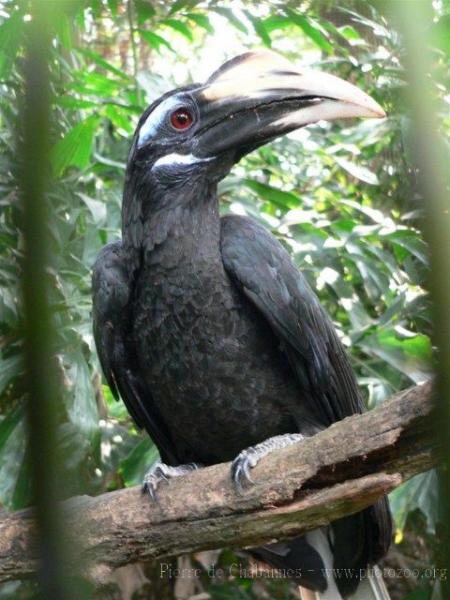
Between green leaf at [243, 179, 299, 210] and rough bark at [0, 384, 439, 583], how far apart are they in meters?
1.64

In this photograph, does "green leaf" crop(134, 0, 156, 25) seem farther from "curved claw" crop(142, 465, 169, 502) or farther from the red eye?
"curved claw" crop(142, 465, 169, 502)

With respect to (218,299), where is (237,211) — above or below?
above

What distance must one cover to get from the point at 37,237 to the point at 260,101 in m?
1.90

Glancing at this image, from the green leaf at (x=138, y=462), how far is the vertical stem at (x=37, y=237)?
2490mm

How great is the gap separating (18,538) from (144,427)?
2.65 feet

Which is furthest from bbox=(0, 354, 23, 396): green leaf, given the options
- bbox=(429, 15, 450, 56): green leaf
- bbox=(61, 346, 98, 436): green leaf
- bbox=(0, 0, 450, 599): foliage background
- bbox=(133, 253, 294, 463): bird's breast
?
bbox=(429, 15, 450, 56): green leaf

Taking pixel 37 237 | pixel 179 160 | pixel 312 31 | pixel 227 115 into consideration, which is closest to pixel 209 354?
pixel 179 160

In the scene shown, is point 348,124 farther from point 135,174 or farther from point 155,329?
point 155,329

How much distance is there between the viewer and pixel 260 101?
2.49 metres

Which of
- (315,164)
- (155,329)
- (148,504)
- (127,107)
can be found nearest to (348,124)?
(315,164)

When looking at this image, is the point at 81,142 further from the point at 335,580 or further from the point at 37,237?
the point at 37,237

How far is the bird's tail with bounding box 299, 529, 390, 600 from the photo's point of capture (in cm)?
282

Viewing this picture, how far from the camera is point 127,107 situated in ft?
11.3

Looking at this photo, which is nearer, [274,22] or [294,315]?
[294,315]
